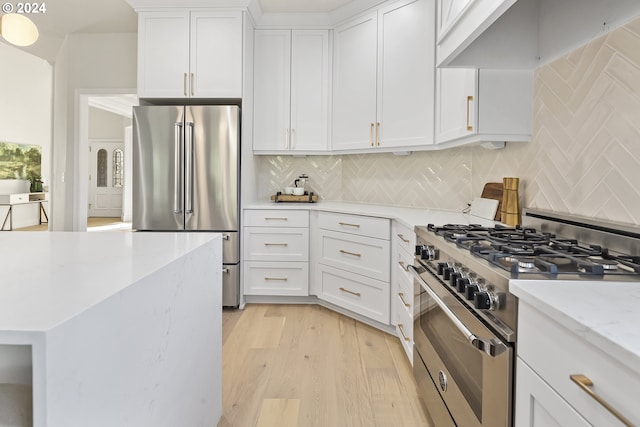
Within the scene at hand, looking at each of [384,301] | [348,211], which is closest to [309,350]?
[384,301]

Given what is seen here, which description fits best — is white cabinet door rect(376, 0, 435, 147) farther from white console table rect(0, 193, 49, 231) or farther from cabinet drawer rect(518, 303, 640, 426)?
white console table rect(0, 193, 49, 231)

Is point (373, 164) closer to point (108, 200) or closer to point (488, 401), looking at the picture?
point (488, 401)

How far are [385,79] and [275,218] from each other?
1.49 metres

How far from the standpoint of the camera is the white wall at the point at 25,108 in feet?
26.6

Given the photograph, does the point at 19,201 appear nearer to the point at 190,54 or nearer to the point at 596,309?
the point at 190,54

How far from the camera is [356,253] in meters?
3.15

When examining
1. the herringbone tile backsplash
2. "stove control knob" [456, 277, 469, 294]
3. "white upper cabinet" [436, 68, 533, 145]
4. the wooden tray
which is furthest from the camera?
the wooden tray

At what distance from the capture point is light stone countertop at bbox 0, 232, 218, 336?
0.72 m

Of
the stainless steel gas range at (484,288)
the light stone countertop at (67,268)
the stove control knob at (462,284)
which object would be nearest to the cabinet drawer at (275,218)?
the stainless steel gas range at (484,288)

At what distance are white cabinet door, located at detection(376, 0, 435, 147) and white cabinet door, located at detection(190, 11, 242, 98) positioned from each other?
123 centimetres

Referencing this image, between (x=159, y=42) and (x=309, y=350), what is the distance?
286 centimetres

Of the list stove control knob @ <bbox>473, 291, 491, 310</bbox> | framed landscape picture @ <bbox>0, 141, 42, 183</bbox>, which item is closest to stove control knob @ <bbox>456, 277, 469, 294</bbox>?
stove control knob @ <bbox>473, 291, 491, 310</bbox>

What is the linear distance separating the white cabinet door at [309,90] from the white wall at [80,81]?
76.4 inches

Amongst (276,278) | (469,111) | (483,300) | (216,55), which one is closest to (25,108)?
(216,55)
